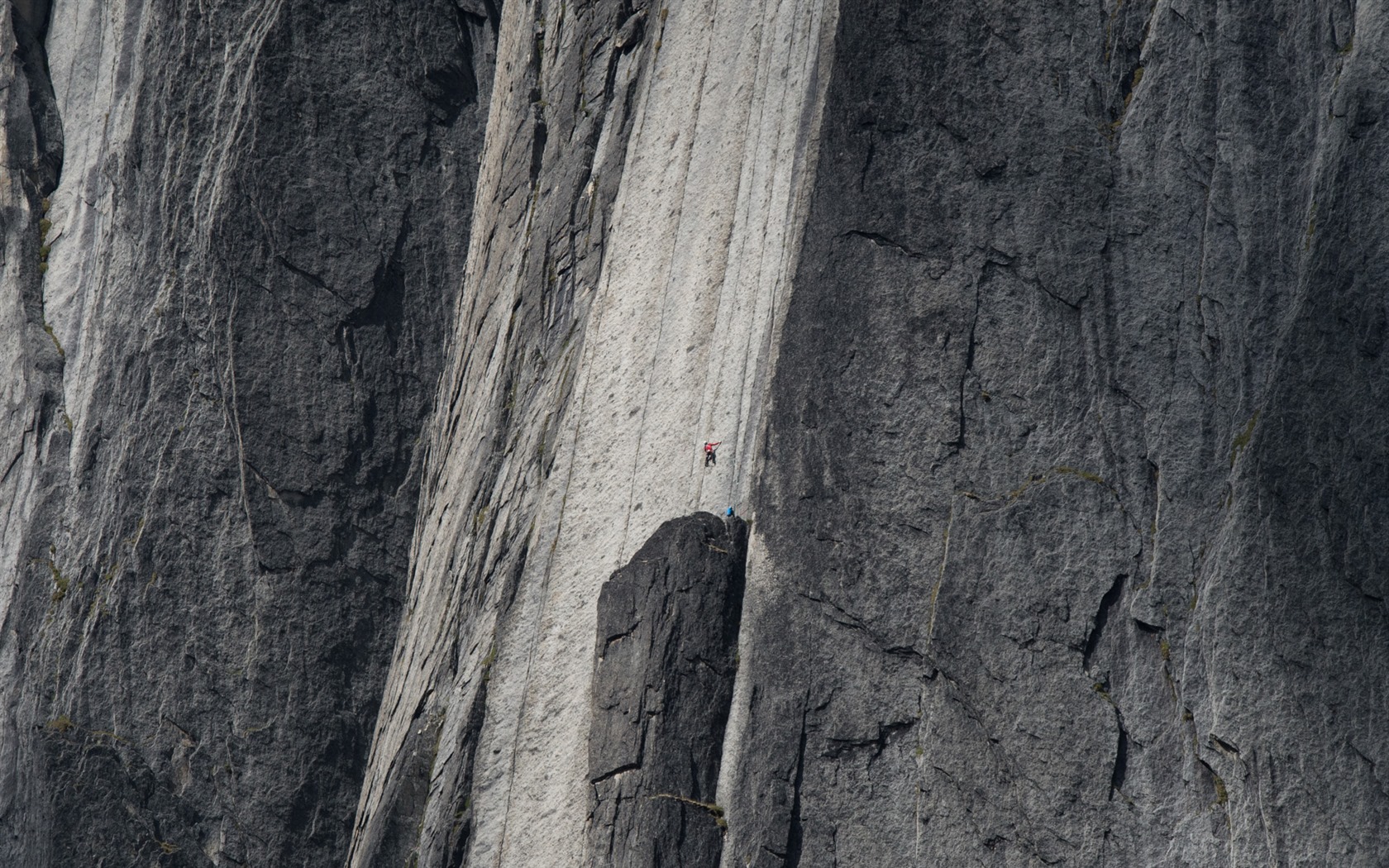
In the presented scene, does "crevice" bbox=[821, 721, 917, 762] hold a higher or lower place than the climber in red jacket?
lower

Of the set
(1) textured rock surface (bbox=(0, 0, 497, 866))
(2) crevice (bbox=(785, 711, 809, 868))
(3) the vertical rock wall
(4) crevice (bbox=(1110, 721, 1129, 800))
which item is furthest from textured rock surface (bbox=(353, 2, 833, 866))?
(4) crevice (bbox=(1110, 721, 1129, 800))

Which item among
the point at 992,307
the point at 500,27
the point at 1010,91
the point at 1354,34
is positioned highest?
the point at 500,27

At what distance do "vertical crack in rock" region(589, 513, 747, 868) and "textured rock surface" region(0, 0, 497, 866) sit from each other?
15.3 ft

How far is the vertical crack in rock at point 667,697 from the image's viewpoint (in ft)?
22.2

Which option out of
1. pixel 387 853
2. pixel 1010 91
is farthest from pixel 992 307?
pixel 387 853

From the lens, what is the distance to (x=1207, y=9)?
8055mm

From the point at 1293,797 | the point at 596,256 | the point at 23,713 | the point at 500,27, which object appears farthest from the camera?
the point at 500,27

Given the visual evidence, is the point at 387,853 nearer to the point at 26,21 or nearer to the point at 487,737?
the point at 487,737

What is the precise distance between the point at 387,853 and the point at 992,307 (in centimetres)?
452

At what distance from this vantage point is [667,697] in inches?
272

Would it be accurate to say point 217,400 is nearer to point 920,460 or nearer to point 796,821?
point 920,460

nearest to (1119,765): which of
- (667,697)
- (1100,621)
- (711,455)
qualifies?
(1100,621)

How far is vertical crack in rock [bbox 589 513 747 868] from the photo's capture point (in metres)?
6.77

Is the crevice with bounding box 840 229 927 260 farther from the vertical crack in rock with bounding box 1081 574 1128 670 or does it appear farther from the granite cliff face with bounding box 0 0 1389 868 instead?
the vertical crack in rock with bounding box 1081 574 1128 670
